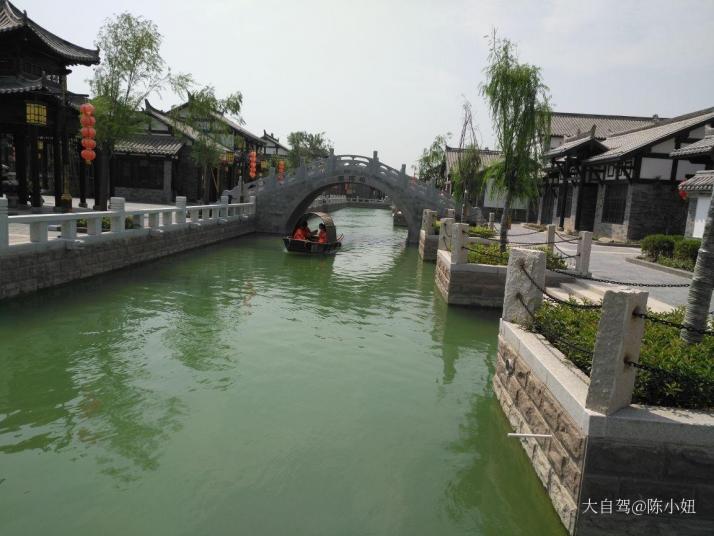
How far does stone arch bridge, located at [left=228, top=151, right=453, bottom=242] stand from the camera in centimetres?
2716

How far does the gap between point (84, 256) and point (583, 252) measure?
38.9ft

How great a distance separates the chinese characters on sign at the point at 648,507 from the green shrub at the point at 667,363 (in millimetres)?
722

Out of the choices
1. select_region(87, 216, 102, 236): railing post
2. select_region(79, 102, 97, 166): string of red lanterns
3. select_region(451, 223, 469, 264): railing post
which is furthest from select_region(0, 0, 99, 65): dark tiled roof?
select_region(451, 223, 469, 264): railing post

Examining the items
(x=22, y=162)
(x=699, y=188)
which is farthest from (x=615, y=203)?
(x=22, y=162)

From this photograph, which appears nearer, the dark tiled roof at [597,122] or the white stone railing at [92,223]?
the white stone railing at [92,223]

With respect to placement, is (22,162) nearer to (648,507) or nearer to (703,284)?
(703,284)

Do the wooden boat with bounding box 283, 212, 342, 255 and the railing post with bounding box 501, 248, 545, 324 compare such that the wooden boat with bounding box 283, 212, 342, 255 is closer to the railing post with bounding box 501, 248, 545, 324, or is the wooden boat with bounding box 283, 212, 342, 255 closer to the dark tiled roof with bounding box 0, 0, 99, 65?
the dark tiled roof with bounding box 0, 0, 99, 65

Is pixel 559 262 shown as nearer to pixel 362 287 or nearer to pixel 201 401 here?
pixel 362 287

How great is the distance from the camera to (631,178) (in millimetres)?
20875

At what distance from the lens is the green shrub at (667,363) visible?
13.8 ft

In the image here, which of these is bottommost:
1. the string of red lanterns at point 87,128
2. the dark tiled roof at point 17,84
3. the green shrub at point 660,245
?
the green shrub at point 660,245

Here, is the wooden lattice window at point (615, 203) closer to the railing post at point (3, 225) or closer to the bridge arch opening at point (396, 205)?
the bridge arch opening at point (396, 205)

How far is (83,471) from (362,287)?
10.8 metres

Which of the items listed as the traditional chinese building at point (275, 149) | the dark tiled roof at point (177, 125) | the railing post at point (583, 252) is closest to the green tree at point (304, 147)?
the traditional chinese building at point (275, 149)
